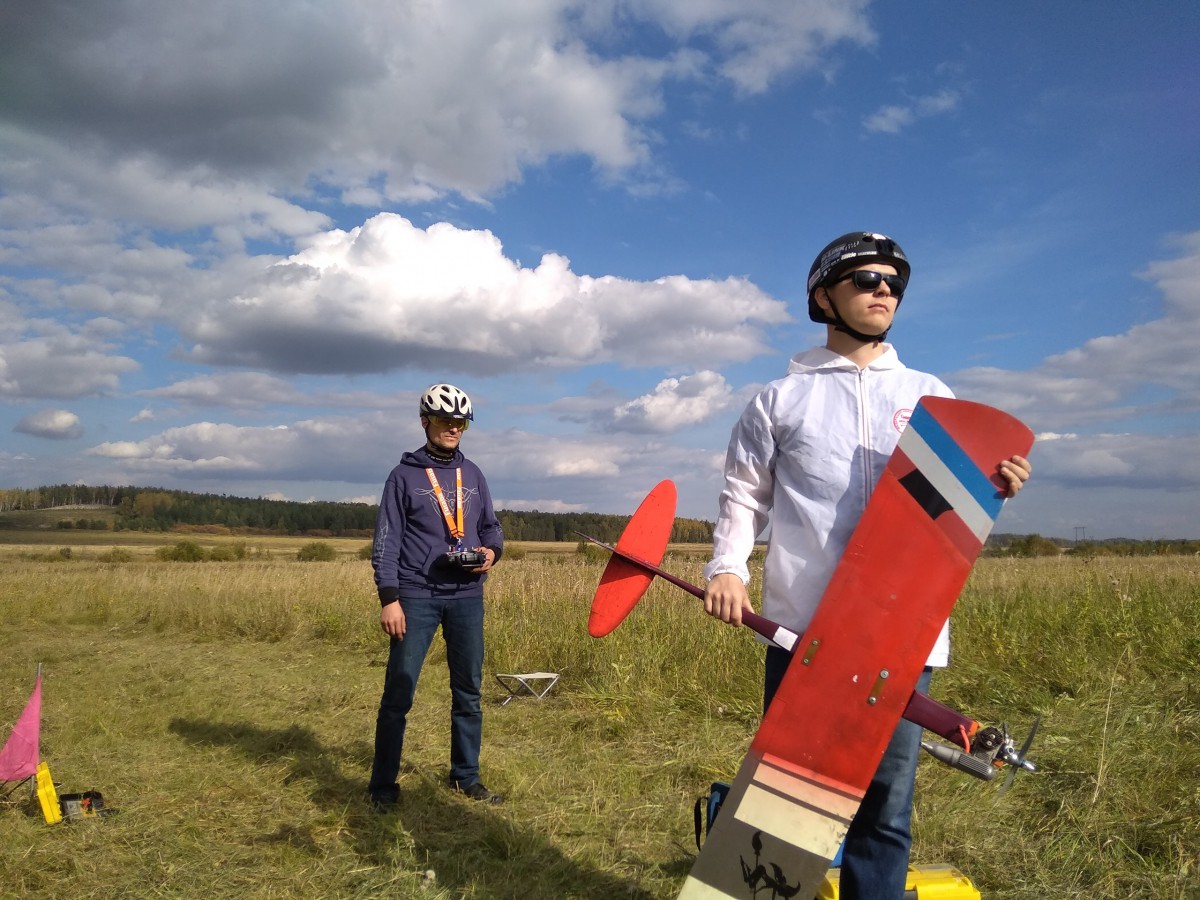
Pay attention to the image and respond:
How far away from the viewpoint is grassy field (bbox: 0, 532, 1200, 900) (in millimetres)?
3477

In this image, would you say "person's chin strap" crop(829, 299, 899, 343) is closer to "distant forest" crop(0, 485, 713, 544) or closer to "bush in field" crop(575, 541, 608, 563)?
"bush in field" crop(575, 541, 608, 563)

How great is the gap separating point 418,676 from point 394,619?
469 millimetres

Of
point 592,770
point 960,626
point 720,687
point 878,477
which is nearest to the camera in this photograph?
point 878,477

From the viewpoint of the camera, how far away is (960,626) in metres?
7.10

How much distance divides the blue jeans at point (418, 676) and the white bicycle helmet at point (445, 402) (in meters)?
1.09

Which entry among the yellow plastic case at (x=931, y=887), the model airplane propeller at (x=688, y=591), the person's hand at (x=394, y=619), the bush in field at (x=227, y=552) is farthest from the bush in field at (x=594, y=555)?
the bush in field at (x=227, y=552)

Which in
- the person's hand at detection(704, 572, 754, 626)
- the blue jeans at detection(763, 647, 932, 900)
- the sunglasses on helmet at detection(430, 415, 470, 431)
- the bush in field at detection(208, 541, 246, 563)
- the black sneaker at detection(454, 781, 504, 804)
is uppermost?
the sunglasses on helmet at detection(430, 415, 470, 431)

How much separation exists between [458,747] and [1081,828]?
3.27 meters

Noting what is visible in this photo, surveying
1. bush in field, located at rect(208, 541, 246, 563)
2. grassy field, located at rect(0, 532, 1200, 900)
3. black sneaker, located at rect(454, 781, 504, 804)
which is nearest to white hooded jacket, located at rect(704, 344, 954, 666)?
grassy field, located at rect(0, 532, 1200, 900)

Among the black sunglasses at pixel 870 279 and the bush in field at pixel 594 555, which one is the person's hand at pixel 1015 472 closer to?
the black sunglasses at pixel 870 279

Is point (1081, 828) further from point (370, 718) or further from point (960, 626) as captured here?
point (370, 718)

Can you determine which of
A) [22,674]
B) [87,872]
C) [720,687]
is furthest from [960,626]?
[22,674]

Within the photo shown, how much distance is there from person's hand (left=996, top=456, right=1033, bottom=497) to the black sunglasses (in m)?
0.60

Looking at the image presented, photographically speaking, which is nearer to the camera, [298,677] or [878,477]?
[878,477]
